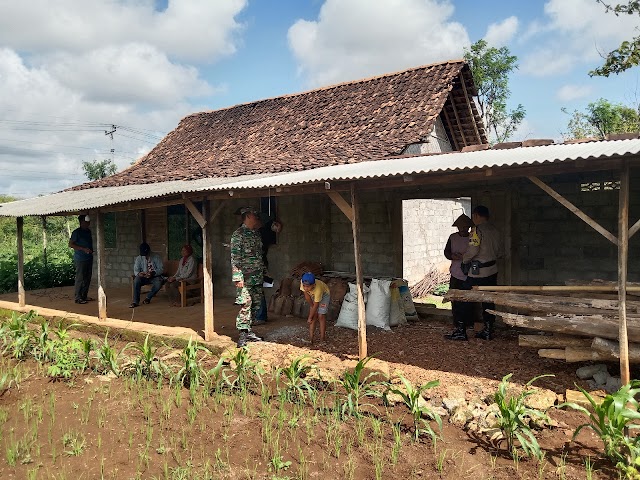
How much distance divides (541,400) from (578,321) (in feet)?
3.19

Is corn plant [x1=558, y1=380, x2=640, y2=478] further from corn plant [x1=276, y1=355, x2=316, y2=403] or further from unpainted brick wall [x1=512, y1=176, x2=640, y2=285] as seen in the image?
unpainted brick wall [x1=512, y1=176, x2=640, y2=285]

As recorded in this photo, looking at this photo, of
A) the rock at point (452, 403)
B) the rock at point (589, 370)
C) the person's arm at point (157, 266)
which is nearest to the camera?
the rock at point (452, 403)

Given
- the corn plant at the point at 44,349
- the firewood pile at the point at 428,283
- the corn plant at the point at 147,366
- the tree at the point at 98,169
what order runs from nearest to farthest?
the corn plant at the point at 147,366 < the corn plant at the point at 44,349 < the firewood pile at the point at 428,283 < the tree at the point at 98,169

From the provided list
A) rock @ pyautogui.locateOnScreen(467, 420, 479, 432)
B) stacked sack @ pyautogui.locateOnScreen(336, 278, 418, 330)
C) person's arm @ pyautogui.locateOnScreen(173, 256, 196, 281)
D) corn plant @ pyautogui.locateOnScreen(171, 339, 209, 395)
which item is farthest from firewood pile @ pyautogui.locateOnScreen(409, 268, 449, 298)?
rock @ pyautogui.locateOnScreen(467, 420, 479, 432)

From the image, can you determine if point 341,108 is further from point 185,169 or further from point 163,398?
point 163,398

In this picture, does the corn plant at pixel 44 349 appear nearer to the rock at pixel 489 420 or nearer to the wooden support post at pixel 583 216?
the rock at pixel 489 420

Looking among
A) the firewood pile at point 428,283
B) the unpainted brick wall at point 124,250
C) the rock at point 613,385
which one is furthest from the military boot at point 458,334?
the unpainted brick wall at point 124,250

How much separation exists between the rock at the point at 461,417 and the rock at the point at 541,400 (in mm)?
555

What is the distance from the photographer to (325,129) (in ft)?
35.1

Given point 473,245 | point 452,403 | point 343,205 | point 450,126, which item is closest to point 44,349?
point 343,205

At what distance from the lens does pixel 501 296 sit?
216 inches

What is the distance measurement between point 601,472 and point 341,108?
31.5 ft

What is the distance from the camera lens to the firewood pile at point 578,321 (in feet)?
14.7

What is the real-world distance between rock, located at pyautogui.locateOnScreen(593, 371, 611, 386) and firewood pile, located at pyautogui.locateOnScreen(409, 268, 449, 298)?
6395 millimetres
